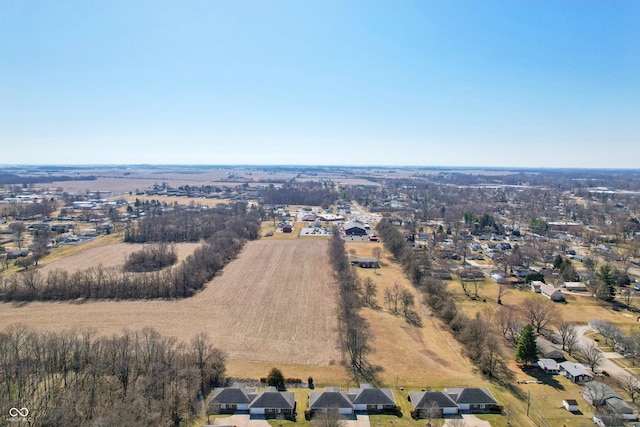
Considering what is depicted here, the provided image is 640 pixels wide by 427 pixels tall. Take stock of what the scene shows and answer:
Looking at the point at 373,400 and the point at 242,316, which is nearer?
the point at 373,400

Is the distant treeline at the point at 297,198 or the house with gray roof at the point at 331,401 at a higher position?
the distant treeline at the point at 297,198

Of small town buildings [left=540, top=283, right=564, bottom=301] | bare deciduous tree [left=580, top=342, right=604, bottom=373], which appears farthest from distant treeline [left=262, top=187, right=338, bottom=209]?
bare deciduous tree [left=580, top=342, right=604, bottom=373]

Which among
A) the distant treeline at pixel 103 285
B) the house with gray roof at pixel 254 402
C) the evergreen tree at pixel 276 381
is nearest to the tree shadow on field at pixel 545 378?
the house with gray roof at pixel 254 402

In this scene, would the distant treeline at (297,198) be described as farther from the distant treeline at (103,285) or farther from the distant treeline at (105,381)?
the distant treeline at (105,381)

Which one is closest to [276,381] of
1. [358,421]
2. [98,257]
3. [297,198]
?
[358,421]

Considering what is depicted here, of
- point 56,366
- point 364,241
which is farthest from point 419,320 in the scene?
point 364,241

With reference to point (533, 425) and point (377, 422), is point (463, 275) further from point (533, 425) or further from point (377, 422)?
point (377, 422)

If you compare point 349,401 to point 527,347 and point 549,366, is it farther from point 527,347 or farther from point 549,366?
point 549,366
